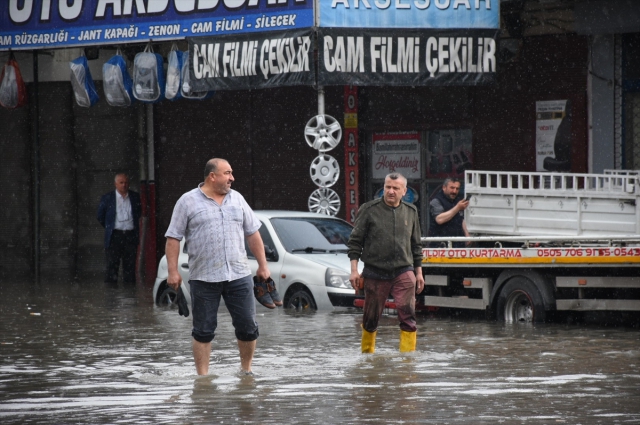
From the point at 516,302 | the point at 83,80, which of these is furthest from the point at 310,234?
the point at 83,80

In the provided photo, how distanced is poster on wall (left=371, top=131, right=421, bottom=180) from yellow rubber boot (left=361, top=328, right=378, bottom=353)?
454 inches

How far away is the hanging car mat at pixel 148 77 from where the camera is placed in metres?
22.5

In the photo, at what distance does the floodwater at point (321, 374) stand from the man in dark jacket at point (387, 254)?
44 cm

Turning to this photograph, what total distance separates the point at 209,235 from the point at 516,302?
617 centimetres

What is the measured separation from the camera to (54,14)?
2336 cm

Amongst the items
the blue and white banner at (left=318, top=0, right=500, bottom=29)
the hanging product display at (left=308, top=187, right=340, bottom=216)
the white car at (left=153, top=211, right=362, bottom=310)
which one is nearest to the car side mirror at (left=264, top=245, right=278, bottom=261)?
the white car at (left=153, top=211, right=362, bottom=310)

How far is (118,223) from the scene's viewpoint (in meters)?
23.3

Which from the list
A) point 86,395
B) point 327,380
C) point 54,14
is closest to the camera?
point 86,395

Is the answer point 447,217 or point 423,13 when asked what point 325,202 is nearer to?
point 423,13

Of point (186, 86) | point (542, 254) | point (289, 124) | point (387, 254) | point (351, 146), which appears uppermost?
point (186, 86)

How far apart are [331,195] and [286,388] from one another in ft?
37.5

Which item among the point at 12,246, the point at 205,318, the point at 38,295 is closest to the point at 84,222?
the point at 12,246

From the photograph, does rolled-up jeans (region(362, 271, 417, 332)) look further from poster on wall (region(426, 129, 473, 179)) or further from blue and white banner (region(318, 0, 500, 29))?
poster on wall (region(426, 129, 473, 179))

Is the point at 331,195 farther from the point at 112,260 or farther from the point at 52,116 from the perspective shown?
the point at 52,116
